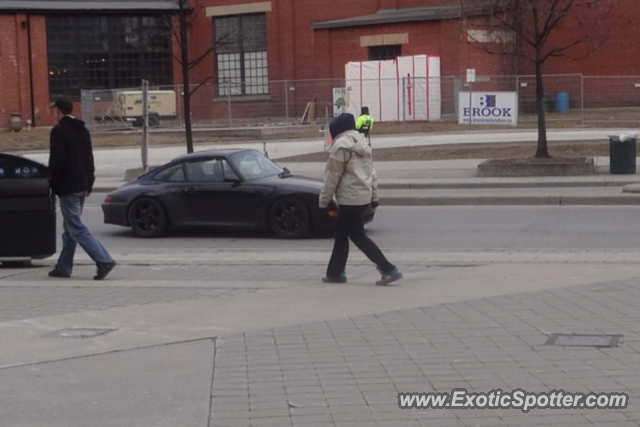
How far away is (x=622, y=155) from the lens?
22.1m

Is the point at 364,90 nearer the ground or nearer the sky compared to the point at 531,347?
nearer the sky

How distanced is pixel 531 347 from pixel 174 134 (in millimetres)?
34648

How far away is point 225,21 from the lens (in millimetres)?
51594

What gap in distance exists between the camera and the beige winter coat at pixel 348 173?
9.84 meters

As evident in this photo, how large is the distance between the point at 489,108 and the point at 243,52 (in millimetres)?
19852

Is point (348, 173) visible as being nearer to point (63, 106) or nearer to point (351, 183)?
point (351, 183)

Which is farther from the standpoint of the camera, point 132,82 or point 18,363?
point 132,82

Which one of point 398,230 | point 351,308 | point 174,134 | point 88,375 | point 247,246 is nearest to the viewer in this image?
point 88,375

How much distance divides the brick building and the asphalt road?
27.8 meters

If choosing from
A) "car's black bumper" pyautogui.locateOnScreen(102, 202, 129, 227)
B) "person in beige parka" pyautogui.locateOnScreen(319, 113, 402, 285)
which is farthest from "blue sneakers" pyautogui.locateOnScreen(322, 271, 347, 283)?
"car's black bumper" pyautogui.locateOnScreen(102, 202, 129, 227)

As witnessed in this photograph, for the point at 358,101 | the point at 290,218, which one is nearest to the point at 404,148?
the point at 358,101

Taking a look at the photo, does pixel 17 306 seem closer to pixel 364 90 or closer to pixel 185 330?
pixel 185 330

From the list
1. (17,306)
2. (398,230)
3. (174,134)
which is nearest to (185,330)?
(17,306)

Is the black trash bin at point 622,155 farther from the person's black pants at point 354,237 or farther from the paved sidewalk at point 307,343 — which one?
the person's black pants at point 354,237
